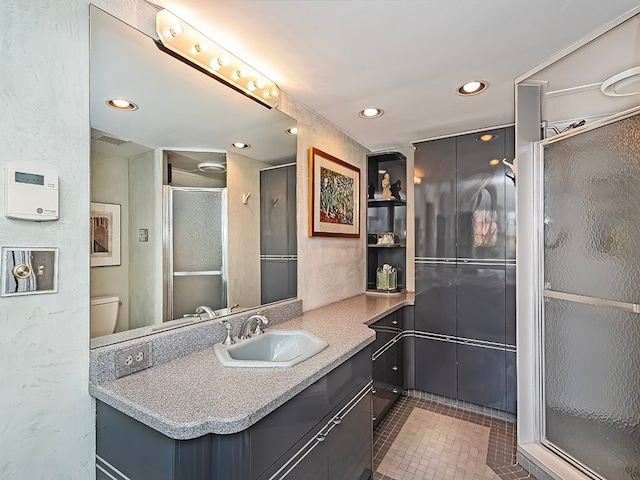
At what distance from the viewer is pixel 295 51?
1651mm

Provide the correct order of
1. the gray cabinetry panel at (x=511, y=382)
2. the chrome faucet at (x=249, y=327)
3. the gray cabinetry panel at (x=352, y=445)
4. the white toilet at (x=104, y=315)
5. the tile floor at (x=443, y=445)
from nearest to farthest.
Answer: the white toilet at (x=104, y=315), the gray cabinetry panel at (x=352, y=445), the chrome faucet at (x=249, y=327), the tile floor at (x=443, y=445), the gray cabinetry panel at (x=511, y=382)

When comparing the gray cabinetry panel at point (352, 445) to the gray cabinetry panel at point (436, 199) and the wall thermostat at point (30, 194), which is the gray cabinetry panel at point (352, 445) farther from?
the gray cabinetry panel at point (436, 199)

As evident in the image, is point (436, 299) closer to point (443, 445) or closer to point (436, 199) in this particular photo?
point (436, 199)

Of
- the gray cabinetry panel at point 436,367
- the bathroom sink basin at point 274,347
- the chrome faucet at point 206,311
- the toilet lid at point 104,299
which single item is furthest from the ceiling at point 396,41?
the gray cabinetry panel at point 436,367

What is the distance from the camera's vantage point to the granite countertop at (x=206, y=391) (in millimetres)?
956

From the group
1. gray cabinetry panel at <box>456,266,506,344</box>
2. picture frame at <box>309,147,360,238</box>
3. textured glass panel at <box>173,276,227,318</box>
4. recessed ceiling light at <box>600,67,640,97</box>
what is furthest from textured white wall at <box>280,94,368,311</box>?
recessed ceiling light at <box>600,67,640,97</box>

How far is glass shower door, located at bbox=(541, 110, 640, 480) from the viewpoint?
156 centimetres

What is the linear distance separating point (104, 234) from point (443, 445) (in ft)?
7.72

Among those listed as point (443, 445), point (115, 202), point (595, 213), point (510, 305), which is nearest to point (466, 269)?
point (510, 305)

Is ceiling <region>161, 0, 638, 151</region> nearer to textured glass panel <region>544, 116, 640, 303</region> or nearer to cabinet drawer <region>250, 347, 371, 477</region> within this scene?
textured glass panel <region>544, 116, 640, 303</region>

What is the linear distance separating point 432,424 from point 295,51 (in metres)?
2.62

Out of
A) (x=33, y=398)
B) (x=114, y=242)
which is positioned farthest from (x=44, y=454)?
(x=114, y=242)

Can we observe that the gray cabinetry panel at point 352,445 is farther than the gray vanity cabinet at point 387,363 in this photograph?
No

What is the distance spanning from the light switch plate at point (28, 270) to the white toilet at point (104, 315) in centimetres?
17
